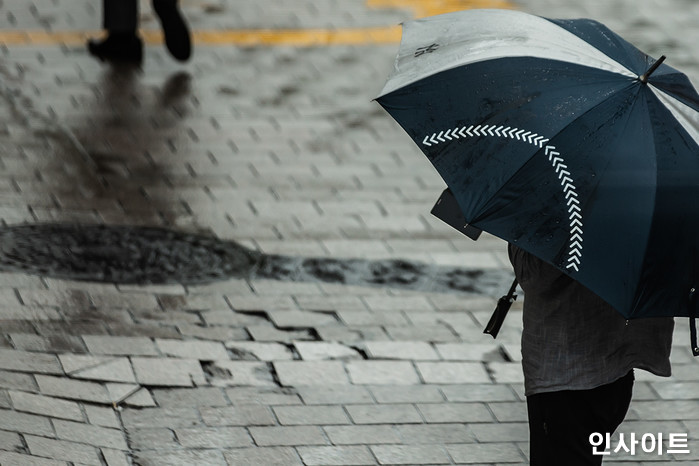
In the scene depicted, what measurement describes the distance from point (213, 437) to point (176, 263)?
6.39 ft

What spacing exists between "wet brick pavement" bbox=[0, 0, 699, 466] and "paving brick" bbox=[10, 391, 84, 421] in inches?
0.5

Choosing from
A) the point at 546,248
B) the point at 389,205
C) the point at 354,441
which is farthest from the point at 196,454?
the point at 389,205

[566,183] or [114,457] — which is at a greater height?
[566,183]

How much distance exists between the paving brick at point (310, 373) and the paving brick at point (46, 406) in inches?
38.4

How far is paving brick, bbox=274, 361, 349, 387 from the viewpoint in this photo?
18.2 ft

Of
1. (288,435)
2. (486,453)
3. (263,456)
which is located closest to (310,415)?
(288,435)

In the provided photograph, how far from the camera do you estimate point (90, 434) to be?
4.87m

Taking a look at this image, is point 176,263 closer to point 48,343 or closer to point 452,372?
point 48,343

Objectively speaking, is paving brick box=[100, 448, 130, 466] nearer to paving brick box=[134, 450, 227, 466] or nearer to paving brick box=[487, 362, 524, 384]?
paving brick box=[134, 450, 227, 466]

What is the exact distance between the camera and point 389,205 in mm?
7746

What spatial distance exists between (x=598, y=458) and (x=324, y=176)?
4.40 meters

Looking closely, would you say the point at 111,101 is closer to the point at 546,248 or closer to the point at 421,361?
the point at 421,361

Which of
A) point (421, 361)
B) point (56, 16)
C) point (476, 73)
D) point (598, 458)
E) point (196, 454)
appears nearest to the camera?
point (476, 73)

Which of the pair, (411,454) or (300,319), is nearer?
(411,454)
